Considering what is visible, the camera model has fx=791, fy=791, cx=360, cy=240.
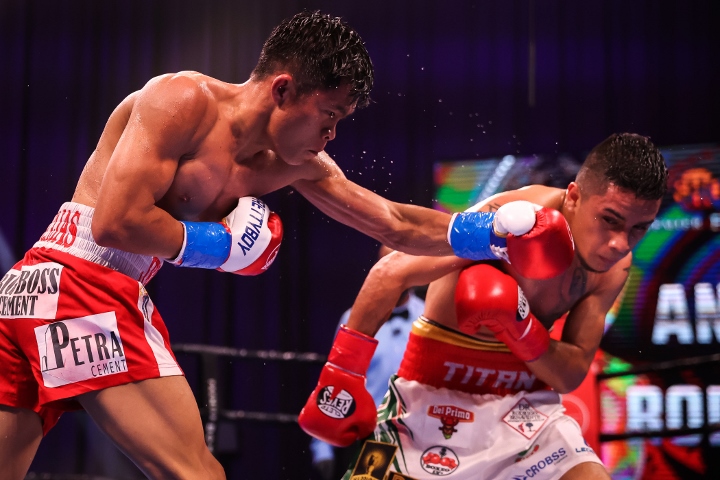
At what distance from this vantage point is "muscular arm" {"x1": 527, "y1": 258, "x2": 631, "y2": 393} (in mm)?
2389

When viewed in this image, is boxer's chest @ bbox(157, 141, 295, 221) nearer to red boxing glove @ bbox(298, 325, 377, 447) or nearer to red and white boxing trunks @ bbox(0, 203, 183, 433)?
red and white boxing trunks @ bbox(0, 203, 183, 433)

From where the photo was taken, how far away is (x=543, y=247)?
2.12 meters

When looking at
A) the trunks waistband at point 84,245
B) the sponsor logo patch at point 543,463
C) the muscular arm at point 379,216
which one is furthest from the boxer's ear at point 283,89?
the sponsor logo patch at point 543,463

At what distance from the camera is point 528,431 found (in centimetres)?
236

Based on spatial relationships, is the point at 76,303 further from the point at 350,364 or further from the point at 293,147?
the point at 350,364

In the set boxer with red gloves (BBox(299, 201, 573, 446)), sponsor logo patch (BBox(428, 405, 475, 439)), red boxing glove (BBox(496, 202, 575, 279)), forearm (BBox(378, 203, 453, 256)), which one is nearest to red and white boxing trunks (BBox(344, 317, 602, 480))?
sponsor logo patch (BBox(428, 405, 475, 439))

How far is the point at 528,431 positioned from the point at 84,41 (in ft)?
13.7

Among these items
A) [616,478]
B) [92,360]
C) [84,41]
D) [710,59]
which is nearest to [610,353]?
[616,478]

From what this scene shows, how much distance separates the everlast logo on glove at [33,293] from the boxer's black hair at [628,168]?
1.53m

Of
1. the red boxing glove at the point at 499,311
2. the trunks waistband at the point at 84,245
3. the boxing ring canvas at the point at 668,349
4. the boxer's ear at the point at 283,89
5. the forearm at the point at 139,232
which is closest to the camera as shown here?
the forearm at the point at 139,232

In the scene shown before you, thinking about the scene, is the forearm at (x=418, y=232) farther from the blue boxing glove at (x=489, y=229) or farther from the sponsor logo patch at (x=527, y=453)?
the sponsor logo patch at (x=527, y=453)

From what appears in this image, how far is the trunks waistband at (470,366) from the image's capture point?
8.04 ft

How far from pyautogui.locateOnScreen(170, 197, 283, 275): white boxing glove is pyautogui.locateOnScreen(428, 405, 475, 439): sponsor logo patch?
79 cm

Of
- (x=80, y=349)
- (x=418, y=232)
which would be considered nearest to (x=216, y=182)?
(x=80, y=349)
